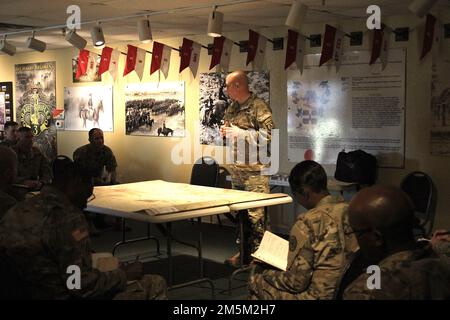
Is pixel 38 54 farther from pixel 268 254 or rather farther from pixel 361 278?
pixel 361 278

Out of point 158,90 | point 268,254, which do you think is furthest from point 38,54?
point 268,254

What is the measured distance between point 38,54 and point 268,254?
8050 mm

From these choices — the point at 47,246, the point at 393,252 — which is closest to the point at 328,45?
the point at 47,246

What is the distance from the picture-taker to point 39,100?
1044 centimetres

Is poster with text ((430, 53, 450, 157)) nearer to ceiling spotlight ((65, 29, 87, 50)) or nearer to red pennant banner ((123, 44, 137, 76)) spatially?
ceiling spotlight ((65, 29, 87, 50))

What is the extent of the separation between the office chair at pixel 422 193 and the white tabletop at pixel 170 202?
1.66 metres

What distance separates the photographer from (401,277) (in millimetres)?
1725

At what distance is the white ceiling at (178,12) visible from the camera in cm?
577

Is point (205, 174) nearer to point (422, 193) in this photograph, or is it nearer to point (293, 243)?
point (422, 193)

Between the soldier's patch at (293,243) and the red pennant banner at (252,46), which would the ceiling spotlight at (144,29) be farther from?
the soldier's patch at (293,243)

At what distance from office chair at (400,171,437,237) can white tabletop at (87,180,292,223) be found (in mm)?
1661

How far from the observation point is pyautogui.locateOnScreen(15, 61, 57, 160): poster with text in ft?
33.6

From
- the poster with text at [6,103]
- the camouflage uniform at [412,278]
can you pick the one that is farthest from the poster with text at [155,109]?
the camouflage uniform at [412,278]
